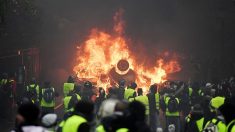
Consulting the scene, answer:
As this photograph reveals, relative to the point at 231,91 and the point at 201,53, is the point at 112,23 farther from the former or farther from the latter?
the point at 231,91

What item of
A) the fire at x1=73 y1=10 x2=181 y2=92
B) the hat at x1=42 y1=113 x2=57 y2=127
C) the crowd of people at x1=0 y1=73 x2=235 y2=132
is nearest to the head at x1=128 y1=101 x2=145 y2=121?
the crowd of people at x1=0 y1=73 x2=235 y2=132

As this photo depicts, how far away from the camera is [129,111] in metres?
7.64

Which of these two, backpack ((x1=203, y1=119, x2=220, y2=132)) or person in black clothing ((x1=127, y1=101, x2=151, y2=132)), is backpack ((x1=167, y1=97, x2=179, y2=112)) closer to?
backpack ((x1=203, y1=119, x2=220, y2=132))

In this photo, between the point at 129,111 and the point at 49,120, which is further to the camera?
the point at 49,120

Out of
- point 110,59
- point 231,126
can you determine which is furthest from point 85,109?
point 110,59

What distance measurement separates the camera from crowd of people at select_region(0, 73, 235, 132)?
7398 millimetres

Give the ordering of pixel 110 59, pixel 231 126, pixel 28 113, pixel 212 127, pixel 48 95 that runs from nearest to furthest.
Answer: pixel 28 113
pixel 231 126
pixel 212 127
pixel 48 95
pixel 110 59

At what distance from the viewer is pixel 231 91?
1966 centimetres

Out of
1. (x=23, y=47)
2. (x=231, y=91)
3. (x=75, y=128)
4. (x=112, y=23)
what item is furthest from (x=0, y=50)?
(x=75, y=128)

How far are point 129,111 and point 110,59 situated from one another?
28.1m

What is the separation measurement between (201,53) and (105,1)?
8210mm

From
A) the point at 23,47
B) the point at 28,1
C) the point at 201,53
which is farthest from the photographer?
the point at 201,53

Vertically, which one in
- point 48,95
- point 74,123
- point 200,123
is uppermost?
point 48,95

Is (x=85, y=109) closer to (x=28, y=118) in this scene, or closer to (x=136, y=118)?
(x=136, y=118)
